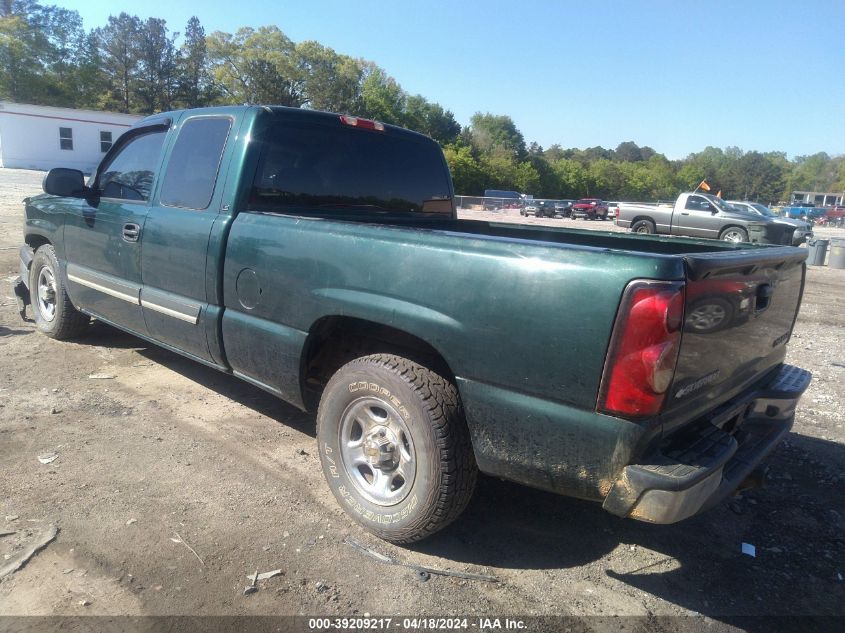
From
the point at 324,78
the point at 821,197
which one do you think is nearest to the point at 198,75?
the point at 324,78

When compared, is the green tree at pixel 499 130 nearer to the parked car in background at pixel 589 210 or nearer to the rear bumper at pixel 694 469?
the parked car in background at pixel 589 210

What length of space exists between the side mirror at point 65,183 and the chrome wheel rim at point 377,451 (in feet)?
10.3

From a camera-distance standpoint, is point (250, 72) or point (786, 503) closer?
point (786, 503)

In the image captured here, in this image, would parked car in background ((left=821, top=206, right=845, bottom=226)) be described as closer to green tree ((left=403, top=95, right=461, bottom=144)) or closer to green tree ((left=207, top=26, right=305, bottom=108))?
green tree ((left=403, top=95, right=461, bottom=144))

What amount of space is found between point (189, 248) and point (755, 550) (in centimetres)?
342

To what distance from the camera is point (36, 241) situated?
584 centimetres

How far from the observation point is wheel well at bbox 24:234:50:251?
577cm

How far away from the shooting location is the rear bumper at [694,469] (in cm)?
213

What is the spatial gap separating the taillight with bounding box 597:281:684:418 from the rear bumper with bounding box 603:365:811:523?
227 mm

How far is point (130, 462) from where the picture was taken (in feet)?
11.6

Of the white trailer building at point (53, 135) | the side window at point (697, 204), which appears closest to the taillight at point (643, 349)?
the side window at point (697, 204)

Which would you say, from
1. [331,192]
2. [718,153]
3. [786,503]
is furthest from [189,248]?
[718,153]

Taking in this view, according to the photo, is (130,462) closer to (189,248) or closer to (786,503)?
(189,248)

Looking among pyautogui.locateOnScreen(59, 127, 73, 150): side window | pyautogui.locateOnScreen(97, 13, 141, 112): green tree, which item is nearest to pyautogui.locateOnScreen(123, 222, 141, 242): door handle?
pyautogui.locateOnScreen(59, 127, 73, 150): side window
